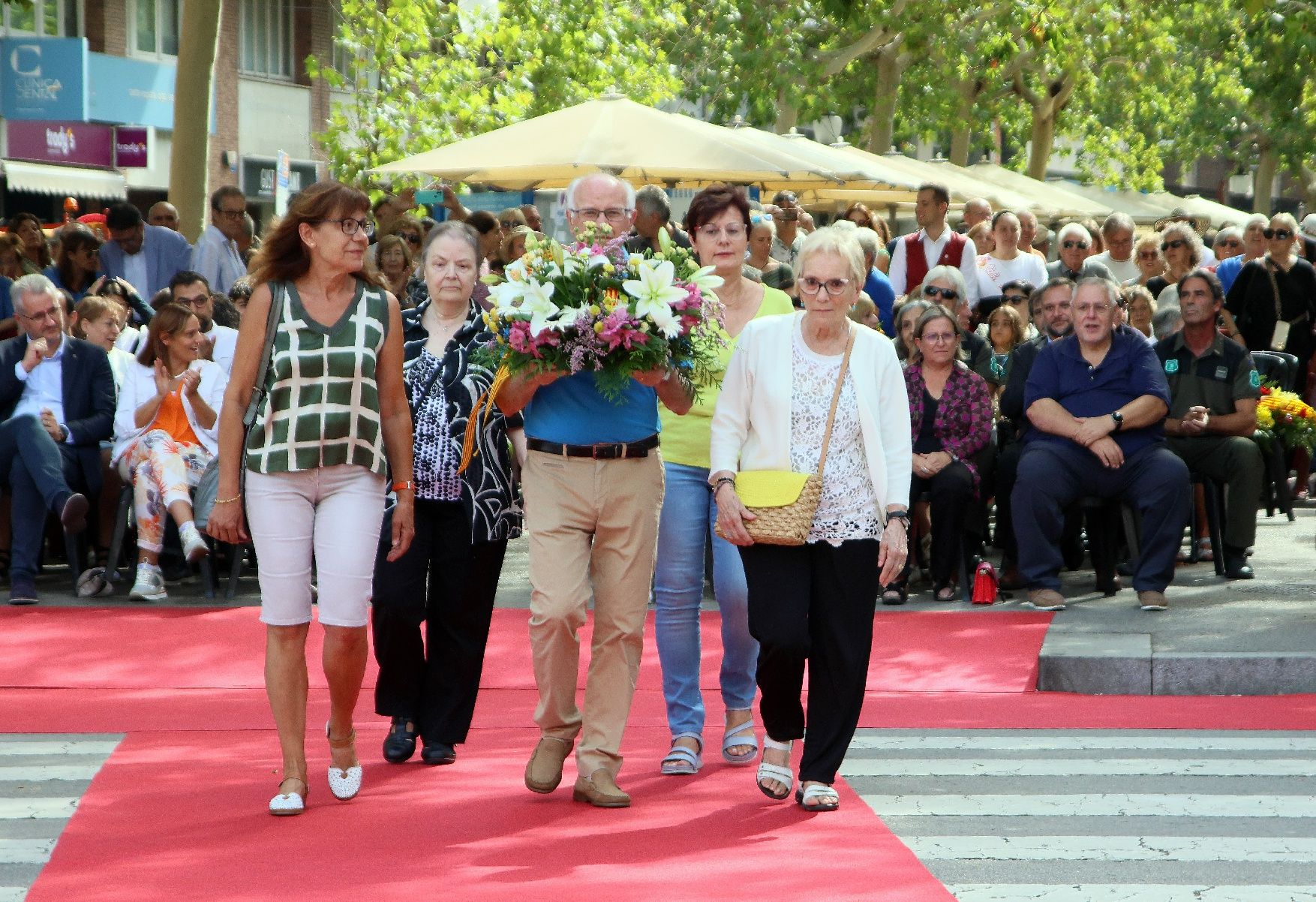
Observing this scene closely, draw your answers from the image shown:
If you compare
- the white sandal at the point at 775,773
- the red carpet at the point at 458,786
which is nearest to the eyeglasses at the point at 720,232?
the white sandal at the point at 775,773

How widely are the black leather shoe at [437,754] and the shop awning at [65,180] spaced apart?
25.1 m

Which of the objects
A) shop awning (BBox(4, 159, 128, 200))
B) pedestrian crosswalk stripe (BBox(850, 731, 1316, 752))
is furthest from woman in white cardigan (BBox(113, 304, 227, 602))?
shop awning (BBox(4, 159, 128, 200))

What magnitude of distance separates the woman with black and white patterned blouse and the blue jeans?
61 cm

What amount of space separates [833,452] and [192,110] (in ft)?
42.4

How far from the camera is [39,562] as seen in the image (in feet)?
37.2

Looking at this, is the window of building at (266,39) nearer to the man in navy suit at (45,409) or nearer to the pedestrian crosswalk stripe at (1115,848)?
the man in navy suit at (45,409)

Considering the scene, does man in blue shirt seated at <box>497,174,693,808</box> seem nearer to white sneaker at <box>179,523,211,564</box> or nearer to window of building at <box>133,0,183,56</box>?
white sneaker at <box>179,523,211,564</box>

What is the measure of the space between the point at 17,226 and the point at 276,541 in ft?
32.6

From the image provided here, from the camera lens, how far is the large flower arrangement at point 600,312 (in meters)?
6.39

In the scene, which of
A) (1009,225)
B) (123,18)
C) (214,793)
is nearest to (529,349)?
(214,793)

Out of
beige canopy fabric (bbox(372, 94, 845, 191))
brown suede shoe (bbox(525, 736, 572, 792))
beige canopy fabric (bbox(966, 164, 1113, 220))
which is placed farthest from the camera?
beige canopy fabric (bbox(966, 164, 1113, 220))

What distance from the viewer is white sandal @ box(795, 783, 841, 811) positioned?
6691mm

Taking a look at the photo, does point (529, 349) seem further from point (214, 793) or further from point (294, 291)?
point (214, 793)

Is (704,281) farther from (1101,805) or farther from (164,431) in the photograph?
(164,431)
